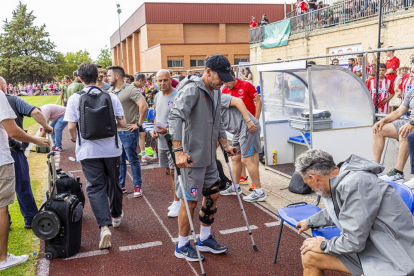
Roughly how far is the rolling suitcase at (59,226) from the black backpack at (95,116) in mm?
832

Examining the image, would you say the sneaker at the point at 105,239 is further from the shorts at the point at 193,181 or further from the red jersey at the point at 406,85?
the red jersey at the point at 406,85

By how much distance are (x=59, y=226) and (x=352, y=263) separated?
122 inches

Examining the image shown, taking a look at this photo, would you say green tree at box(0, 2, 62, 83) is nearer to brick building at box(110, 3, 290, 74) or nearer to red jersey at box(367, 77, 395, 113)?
brick building at box(110, 3, 290, 74)

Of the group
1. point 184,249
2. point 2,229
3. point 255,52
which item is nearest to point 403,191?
point 184,249

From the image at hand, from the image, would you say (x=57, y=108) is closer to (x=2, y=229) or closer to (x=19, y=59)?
(x=2, y=229)

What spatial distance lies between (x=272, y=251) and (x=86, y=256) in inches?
85.1

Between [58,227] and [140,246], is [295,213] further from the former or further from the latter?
[58,227]

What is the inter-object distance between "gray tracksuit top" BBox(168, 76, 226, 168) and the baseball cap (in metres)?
0.20

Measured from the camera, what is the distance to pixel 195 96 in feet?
12.6

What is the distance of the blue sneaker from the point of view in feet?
14.2

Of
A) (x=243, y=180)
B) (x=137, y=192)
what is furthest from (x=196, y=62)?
(x=137, y=192)

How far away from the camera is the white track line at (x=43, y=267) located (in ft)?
13.3

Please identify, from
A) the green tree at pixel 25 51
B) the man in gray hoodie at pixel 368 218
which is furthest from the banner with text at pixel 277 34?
the green tree at pixel 25 51

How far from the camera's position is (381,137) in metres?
5.71
